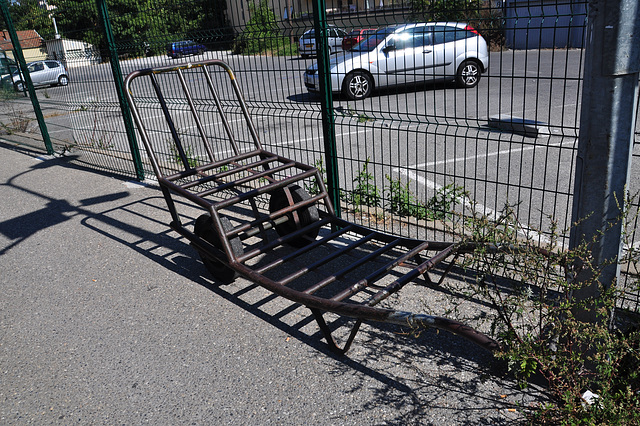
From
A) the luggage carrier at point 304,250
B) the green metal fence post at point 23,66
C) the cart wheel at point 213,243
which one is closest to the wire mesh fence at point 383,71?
the green metal fence post at point 23,66

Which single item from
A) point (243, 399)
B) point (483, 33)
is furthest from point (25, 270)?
point (483, 33)

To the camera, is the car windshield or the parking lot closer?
the car windshield

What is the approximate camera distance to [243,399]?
2.91m

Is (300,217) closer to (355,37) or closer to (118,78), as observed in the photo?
(355,37)

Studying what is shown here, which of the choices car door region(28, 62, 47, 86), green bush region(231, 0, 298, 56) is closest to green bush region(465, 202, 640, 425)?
green bush region(231, 0, 298, 56)

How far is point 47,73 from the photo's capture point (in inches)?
334

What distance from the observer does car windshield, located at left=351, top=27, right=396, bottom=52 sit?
4.35m

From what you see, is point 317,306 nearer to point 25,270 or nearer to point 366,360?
point 366,360

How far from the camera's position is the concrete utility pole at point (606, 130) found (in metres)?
2.24

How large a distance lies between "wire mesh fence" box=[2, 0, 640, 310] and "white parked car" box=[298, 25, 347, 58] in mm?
12

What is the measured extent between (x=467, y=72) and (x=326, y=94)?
4.10ft

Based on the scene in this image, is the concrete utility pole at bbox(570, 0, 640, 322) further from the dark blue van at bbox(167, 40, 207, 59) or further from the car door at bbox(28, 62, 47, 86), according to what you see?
the car door at bbox(28, 62, 47, 86)

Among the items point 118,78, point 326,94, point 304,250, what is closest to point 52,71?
point 118,78

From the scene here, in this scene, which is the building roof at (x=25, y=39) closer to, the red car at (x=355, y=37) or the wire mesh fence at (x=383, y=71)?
the wire mesh fence at (x=383, y=71)
